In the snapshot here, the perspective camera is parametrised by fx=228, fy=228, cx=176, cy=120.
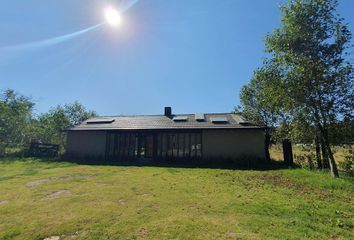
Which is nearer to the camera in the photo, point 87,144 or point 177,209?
point 177,209

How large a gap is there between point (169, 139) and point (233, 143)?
4623mm

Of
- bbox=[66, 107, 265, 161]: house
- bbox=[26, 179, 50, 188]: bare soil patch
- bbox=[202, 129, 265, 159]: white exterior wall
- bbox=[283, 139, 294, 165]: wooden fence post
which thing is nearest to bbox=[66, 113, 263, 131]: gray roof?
bbox=[66, 107, 265, 161]: house

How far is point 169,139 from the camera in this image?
16953 mm

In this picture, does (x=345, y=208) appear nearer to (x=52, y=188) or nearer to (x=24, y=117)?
(x=52, y=188)

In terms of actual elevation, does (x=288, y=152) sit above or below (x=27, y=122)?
below

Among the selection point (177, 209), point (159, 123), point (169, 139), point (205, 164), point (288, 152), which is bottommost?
point (177, 209)

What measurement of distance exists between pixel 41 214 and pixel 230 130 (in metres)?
12.5

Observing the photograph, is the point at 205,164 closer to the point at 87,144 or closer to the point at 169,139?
the point at 169,139

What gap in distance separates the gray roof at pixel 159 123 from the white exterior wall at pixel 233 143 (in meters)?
0.49

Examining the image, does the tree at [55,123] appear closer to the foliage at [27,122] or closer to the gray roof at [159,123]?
the foliage at [27,122]

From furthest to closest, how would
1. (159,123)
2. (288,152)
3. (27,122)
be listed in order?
(27,122), (159,123), (288,152)

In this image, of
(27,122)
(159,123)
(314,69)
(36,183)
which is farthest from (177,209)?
(27,122)

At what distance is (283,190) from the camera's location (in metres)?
7.76

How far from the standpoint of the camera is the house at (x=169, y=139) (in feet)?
51.4
